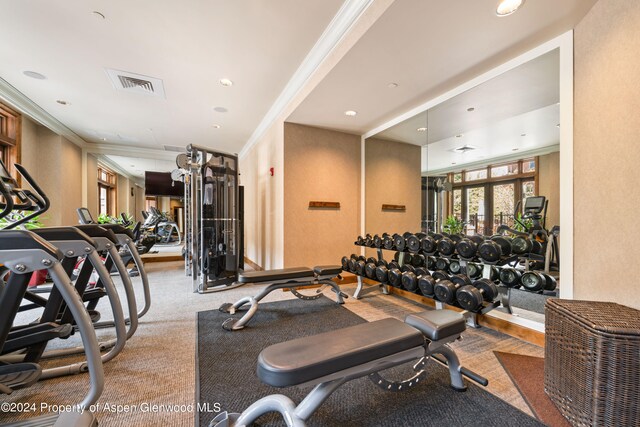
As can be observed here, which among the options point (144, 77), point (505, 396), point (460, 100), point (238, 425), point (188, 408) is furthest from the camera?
point (144, 77)

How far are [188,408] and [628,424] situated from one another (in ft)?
7.30

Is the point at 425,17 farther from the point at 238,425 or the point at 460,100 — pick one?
the point at 238,425

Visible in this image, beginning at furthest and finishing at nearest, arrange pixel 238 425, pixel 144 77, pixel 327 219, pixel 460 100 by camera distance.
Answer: pixel 327 219
pixel 144 77
pixel 460 100
pixel 238 425

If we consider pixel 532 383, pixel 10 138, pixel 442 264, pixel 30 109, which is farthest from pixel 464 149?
pixel 10 138

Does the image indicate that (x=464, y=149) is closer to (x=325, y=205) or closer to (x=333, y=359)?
(x=325, y=205)

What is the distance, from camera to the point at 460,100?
3.16m

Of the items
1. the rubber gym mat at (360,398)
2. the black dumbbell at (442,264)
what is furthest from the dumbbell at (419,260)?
the rubber gym mat at (360,398)

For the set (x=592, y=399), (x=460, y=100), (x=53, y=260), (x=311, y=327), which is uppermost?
(x=460, y=100)

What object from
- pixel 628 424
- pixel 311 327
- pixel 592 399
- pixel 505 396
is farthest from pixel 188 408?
pixel 628 424

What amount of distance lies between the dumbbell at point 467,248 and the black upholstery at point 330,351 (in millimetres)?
1540

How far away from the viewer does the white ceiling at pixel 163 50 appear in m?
2.39

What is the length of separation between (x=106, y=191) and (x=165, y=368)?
380 inches

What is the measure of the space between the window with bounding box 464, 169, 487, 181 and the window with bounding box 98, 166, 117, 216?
10.0m

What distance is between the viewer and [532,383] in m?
1.76
